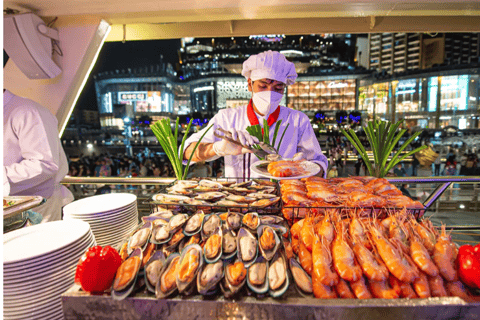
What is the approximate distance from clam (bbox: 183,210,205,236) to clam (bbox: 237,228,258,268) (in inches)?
6.7

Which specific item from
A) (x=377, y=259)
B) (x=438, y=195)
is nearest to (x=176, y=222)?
(x=377, y=259)

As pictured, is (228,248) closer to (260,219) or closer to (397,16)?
(260,219)

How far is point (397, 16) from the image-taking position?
3.57 meters

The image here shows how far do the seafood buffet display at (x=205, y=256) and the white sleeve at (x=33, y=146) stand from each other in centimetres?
125

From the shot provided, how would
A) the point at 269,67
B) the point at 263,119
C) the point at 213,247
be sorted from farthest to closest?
1. the point at 269,67
2. the point at 263,119
3. the point at 213,247

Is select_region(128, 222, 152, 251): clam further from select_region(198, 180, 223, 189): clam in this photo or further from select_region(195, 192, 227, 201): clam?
select_region(198, 180, 223, 189): clam

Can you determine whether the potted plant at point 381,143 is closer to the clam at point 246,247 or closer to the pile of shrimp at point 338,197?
the pile of shrimp at point 338,197

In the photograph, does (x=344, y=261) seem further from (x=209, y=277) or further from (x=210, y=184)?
(x=210, y=184)

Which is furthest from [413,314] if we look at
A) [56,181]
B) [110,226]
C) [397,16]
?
[397,16]

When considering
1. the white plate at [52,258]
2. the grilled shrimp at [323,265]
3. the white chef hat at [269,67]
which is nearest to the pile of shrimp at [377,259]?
the grilled shrimp at [323,265]

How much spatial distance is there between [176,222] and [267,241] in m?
0.37

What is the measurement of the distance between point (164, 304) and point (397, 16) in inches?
174

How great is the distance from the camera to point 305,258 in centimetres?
92

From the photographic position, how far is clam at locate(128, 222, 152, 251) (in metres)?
0.95
